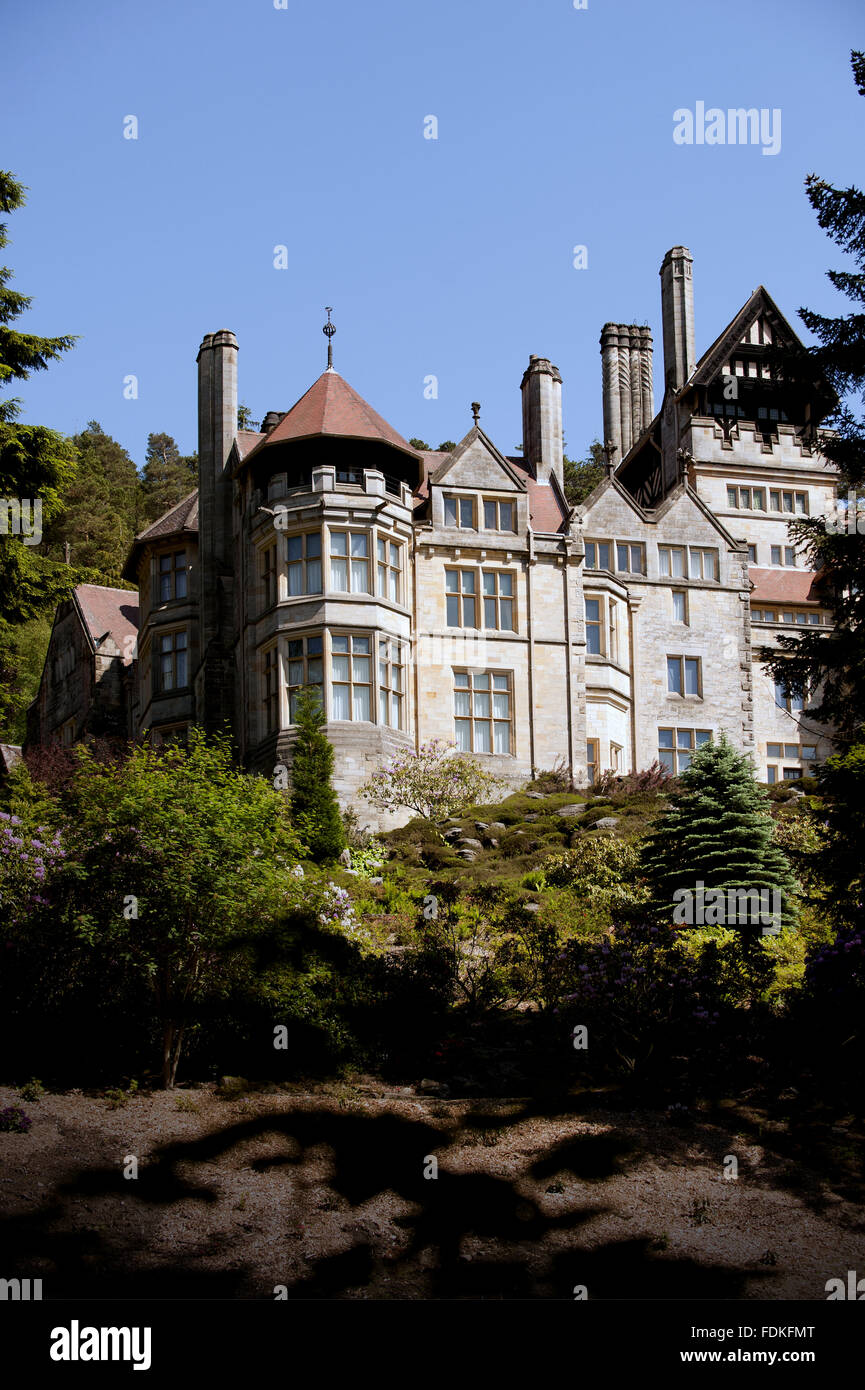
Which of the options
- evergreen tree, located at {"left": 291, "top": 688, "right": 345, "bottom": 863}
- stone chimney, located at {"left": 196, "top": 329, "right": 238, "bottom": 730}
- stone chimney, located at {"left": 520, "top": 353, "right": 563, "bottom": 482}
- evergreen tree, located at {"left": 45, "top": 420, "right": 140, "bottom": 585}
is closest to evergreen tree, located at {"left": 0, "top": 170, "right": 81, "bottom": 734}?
evergreen tree, located at {"left": 291, "top": 688, "right": 345, "bottom": 863}

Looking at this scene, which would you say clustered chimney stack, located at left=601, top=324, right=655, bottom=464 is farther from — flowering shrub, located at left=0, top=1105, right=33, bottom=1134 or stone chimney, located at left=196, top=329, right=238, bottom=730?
flowering shrub, located at left=0, top=1105, right=33, bottom=1134

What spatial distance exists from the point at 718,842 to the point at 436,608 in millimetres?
17289

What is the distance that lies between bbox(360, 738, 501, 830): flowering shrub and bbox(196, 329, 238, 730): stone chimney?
6.91 meters

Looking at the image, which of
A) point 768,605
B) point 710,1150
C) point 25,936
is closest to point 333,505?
point 768,605

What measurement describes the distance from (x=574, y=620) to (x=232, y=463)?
10.4 meters

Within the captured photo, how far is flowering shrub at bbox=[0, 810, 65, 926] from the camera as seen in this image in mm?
17969

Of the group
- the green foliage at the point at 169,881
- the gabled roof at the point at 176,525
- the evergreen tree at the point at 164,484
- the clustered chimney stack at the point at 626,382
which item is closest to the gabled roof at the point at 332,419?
the gabled roof at the point at 176,525

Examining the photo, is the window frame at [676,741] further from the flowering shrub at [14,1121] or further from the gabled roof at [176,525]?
the flowering shrub at [14,1121]

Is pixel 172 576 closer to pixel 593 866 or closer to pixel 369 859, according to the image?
pixel 369 859

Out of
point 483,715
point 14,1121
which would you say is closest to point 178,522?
point 483,715

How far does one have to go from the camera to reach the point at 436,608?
128ft

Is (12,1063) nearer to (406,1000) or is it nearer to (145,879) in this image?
(145,879)
